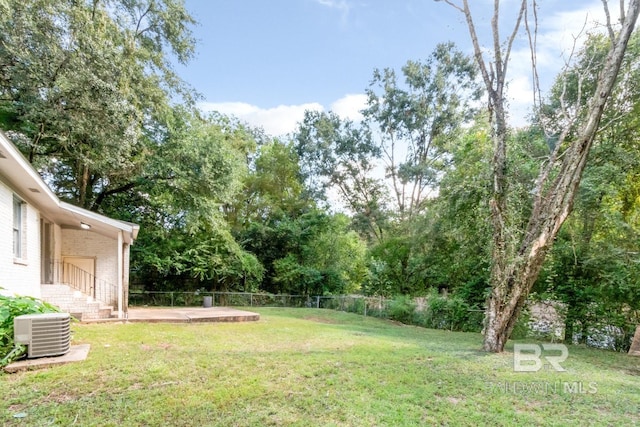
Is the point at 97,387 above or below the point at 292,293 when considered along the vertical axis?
above

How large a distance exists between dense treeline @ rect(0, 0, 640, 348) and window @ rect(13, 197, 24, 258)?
2950 mm

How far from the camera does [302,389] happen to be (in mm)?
3863

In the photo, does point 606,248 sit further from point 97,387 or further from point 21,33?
point 21,33

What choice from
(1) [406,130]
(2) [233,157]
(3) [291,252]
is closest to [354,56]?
(1) [406,130]

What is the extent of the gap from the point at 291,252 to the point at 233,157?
764 cm

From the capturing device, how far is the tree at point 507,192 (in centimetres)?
619

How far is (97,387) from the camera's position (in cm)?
362

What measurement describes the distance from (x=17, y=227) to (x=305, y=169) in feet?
54.1

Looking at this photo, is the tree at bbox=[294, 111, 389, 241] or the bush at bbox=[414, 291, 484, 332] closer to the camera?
the bush at bbox=[414, 291, 484, 332]

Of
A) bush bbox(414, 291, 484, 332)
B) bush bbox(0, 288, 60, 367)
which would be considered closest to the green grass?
bush bbox(0, 288, 60, 367)

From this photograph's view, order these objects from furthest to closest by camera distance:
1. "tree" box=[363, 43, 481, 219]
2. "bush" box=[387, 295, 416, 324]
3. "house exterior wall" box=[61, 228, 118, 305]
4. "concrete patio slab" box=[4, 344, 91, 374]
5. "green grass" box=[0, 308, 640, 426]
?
"tree" box=[363, 43, 481, 219]
"bush" box=[387, 295, 416, 324]
"house exterior wall" box=[61, 228, 118, 305]
"concrete patio slab" box=[4, 344, 91, 374]
"green grass" box=[0, 308, 640, 426]

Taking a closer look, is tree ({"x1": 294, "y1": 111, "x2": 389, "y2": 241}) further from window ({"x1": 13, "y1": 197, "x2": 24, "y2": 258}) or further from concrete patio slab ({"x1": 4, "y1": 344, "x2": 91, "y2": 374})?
concrete patio slab ({"x1": 4, "y1": 344, "x2": 91, "y2": 374})

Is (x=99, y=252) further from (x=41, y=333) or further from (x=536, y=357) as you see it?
(x=536, y=357)

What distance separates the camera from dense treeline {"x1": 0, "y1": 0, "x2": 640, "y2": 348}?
29.0ft
